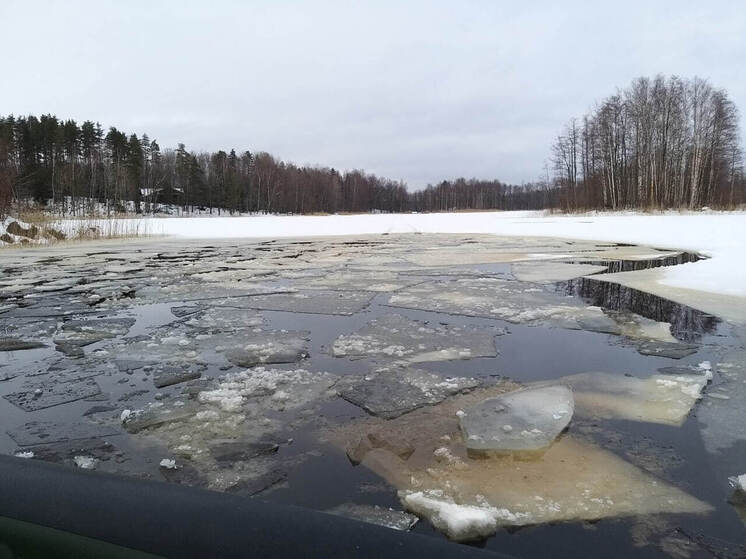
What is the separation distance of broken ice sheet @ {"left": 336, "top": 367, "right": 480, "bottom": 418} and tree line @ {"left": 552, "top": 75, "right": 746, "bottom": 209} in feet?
129

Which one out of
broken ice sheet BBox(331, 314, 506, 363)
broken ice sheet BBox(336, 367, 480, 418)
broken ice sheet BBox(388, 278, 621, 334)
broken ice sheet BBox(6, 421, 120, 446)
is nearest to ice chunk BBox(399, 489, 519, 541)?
broken ice sheet BBox(336, 367, 480, 418)

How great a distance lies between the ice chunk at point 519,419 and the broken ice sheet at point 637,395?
124 mm

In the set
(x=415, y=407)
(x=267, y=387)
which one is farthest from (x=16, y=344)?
(x=415, y=407)

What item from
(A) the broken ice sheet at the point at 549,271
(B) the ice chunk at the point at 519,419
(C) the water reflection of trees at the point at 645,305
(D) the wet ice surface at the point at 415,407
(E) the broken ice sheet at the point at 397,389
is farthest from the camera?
(A) the broken ice sheet at the point at 549,271

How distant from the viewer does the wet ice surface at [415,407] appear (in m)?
1.76

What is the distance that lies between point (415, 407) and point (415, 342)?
135cm

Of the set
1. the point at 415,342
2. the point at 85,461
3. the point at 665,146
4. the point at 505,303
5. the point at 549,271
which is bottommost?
the point at 85,461

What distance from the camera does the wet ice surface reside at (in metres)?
1.76

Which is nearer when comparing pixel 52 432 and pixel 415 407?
pixel 52 432

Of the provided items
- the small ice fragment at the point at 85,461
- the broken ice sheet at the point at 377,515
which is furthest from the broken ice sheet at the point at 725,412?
the small ice fragment at the point at 85,461

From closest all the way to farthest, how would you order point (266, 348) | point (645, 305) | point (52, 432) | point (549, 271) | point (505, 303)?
point (52, 432) < point (266, 348) < point (645, 305) < point (505, 303) < point (549, 271)

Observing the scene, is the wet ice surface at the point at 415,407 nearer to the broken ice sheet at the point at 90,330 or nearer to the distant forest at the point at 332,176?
the broken ice sheet at the point at 90,330

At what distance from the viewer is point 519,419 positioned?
2.45 m

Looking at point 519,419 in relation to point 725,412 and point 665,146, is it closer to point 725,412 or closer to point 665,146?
point 725,412
